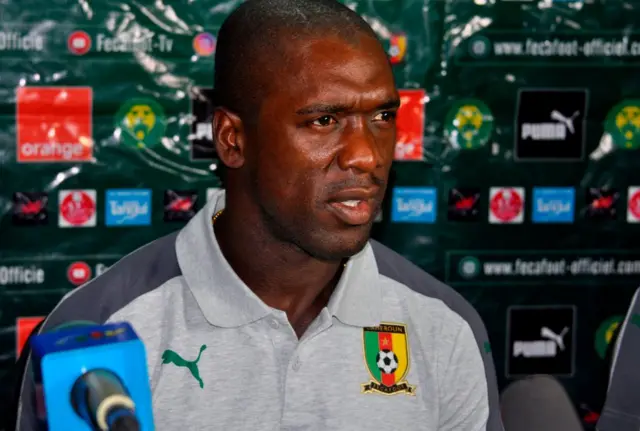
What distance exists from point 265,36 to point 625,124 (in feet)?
6.21

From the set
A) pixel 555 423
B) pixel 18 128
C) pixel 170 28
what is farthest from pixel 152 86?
pixel 555 423

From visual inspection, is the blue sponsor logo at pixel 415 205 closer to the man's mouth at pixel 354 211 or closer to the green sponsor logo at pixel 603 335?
the green sponsor logo at pixel 603 335

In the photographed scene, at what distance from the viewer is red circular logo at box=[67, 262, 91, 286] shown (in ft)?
8.93

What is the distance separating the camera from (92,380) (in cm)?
75

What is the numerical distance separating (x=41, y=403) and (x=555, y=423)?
2.43ft

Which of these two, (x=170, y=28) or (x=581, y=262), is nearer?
(x=170, y=28)

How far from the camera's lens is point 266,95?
1.44m

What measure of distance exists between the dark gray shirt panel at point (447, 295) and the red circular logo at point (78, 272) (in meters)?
1.28

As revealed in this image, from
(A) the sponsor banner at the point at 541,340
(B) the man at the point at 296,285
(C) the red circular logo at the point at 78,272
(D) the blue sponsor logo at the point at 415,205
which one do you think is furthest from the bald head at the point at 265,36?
(A) the sponsor banner at the point at 541,340

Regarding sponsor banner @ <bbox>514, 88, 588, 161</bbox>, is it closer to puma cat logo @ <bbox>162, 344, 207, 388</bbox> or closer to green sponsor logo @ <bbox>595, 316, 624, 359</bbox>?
green sponsor logo @ <bbox>595, 316, 624, 359</bbox>

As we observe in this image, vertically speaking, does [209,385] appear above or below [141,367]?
below

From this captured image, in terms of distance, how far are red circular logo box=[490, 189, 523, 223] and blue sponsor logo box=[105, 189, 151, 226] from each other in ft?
A: 3.51

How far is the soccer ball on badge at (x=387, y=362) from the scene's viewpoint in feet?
5.08

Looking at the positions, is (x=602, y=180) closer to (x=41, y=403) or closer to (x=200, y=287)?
(x=200, y=287)
